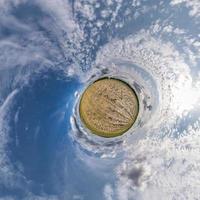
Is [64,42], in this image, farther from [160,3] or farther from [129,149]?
A: [129,149]

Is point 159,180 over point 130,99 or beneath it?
beneath

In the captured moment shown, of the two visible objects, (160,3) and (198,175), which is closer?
(160,3)

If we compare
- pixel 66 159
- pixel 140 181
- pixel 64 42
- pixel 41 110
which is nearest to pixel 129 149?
pixel 140 181

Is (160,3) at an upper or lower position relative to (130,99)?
upper

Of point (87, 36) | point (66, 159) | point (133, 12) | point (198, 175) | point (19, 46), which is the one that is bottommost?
point (66, 159)

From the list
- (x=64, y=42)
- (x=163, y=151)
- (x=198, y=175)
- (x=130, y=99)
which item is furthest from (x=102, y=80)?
(x=198, y=175)

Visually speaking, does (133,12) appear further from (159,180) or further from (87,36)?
(159,180)
